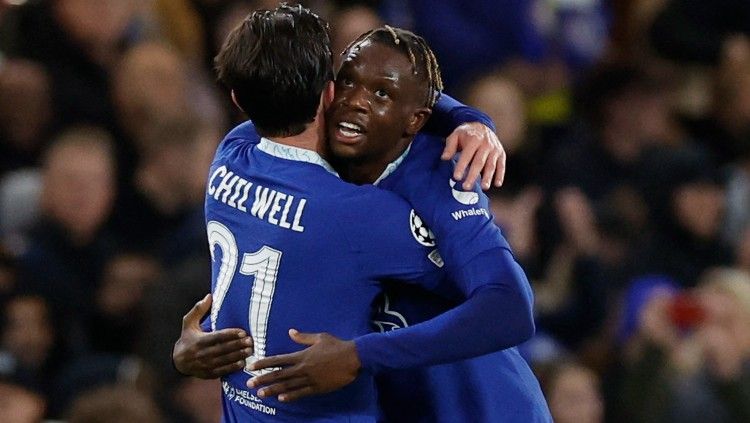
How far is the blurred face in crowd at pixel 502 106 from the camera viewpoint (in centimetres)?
672

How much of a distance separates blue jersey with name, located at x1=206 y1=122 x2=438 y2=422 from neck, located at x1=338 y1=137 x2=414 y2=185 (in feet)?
0.26

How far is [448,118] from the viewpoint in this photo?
3.55m

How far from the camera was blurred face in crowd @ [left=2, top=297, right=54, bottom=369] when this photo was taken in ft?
17.5

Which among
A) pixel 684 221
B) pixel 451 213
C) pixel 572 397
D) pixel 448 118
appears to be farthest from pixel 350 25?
pixel 451 213

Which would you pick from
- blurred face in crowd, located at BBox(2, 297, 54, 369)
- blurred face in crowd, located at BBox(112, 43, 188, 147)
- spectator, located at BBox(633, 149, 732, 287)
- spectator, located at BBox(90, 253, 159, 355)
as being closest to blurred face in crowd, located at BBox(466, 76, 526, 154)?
spectator, located at BBox(633, 149, 732, 287)

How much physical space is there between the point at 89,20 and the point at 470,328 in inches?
136

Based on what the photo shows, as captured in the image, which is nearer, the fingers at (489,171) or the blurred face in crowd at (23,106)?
the fingers at (489,171)

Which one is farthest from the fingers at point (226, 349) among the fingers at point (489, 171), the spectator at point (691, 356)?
the spectator at point (691, 356)

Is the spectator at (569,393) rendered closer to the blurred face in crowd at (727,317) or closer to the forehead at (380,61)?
the blurred face in crowd at (727,317)

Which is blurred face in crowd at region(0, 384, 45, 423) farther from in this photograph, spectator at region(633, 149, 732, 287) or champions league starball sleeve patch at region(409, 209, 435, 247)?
spectator at region(633, 149, 732, 287)

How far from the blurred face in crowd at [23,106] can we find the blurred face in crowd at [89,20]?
10.8 inches

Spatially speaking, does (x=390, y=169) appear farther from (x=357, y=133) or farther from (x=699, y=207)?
(x=699, y=207)

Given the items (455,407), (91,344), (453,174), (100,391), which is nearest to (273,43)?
(453,174)

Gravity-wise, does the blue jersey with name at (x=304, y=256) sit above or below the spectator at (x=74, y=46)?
above
